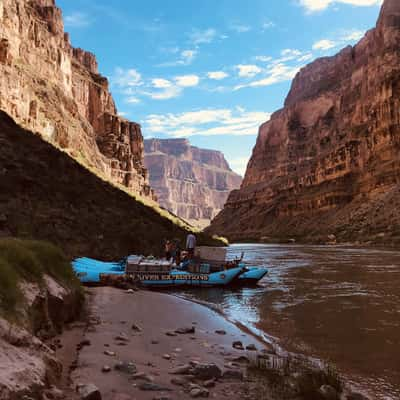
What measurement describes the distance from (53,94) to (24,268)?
167ft

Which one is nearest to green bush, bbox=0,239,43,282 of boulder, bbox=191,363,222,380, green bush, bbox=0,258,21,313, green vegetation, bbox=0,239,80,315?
green vegetation, bbox=0,239,80,315

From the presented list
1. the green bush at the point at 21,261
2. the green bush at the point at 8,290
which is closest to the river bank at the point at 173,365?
the green bush at the point at 8,290

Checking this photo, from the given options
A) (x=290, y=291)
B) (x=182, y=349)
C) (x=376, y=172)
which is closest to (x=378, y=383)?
(x=182, y=349)

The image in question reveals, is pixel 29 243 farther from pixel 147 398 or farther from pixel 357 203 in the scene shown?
pixel 357 203

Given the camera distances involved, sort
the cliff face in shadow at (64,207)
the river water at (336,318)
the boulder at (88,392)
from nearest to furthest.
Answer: the boulder at (88,392)
the river water at (336,318)
the cliff face in shadow at (64,207)

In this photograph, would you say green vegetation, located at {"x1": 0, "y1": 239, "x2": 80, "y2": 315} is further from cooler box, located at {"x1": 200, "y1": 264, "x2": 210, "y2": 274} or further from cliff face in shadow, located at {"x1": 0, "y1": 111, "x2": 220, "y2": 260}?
cliff face in shadow, located at {"x1": 0, "y1": 111, "x2": 220, "y2": 260}

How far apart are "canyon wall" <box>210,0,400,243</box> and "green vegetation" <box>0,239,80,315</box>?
53564 millimetres

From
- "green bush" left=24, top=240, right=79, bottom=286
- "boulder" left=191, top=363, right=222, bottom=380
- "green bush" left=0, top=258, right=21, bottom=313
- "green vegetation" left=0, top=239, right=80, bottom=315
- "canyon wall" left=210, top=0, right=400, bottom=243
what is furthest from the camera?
"canyon wall" left=210, top=0, right=400, bottom=243

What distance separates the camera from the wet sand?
15.8ft

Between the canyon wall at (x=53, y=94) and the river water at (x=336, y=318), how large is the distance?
2846cm

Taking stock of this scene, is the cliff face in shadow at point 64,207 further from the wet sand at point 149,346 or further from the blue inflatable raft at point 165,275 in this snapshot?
the wet sand at point 149,346

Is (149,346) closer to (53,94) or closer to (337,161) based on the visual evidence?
(53,94)

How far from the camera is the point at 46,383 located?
4.02 metres

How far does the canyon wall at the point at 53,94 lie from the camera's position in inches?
1566
